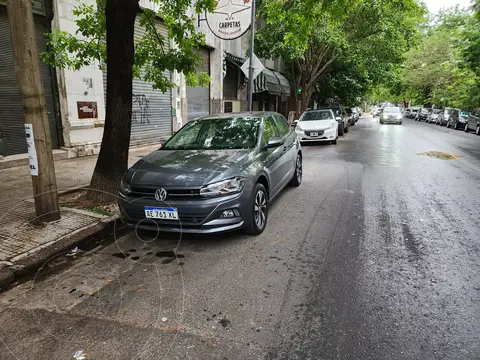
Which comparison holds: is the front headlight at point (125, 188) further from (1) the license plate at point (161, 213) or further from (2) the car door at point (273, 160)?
(2) the car door at point (273, 160)

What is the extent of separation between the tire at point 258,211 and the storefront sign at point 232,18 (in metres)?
6.85

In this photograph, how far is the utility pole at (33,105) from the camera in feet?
13.8

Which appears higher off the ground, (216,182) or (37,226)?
(216,182)

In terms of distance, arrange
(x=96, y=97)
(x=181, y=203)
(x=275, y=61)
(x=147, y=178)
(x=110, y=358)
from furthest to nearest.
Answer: (x=275, y=61) → (x=96, y=97) → (x=147, y=178) → (x=181, y=203) → (x=110, y=358)

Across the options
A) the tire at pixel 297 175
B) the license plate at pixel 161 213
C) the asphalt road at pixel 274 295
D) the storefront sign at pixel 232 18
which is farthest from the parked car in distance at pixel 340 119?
the license plate at pixel 161 213

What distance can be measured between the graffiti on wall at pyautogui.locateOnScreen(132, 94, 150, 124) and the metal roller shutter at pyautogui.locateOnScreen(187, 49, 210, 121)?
2939 millimetres

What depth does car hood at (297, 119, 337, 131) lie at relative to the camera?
14100mm

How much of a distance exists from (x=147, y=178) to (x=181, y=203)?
2.02ft

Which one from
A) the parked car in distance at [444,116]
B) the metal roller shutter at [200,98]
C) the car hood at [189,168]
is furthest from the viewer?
the parked car in distance at [444,116]

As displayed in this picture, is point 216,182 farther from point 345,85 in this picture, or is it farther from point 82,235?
point 345,85

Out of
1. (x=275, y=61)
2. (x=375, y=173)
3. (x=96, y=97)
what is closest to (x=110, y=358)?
(x=375, y=173)

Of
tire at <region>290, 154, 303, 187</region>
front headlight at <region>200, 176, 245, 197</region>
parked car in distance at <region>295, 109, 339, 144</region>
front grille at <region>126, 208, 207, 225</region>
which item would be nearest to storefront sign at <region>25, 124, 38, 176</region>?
front grille at <region>126, 208, 207, 225</region>

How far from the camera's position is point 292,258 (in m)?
3.93

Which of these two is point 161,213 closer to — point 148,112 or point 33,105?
point 33,105
